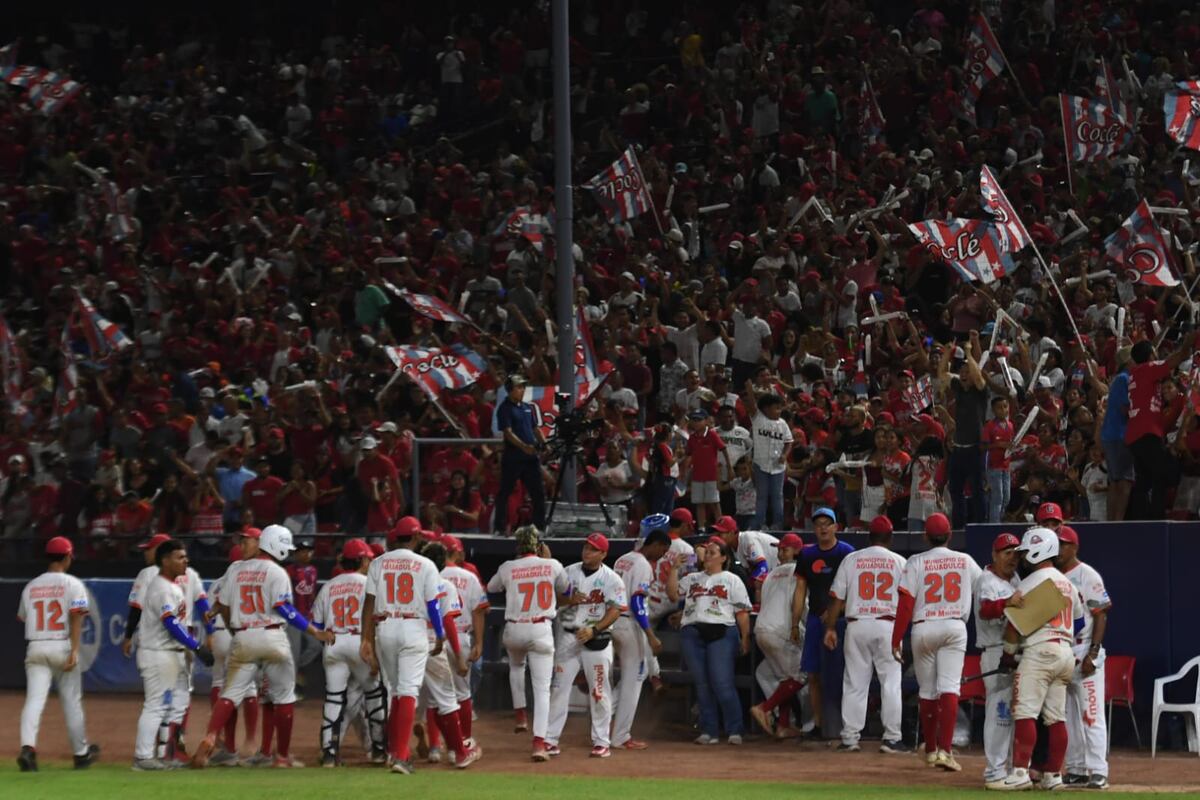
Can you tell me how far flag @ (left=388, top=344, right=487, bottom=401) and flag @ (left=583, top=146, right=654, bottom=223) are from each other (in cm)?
431

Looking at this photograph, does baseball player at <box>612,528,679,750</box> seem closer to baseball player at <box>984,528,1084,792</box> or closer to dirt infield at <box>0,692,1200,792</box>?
dirt infield at <box>0,692,1200,792</box>

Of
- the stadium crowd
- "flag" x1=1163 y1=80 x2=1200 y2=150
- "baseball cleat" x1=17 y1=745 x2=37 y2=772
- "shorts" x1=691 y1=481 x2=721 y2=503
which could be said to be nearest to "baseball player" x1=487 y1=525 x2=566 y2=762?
"shorts" x1=691 y1=481 x2=721 y2=503

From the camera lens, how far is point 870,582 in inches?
672

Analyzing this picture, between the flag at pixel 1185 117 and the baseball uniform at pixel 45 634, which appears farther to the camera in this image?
the flag at pixel 1185 117

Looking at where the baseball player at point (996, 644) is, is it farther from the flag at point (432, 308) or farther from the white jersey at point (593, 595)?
the flag at point (432, 308)

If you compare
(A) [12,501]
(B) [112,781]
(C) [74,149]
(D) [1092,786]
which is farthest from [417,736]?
(C) [74,149]

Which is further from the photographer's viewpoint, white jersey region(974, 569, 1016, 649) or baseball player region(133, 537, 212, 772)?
baseball player region(133, 537, 212, 772)

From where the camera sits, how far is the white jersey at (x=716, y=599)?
1820cm

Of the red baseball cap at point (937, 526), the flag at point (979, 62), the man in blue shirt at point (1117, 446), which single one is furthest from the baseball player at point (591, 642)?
the flag at point (979, 62)

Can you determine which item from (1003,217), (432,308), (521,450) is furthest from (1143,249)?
(432,308)

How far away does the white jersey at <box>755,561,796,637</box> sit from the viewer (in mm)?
18156

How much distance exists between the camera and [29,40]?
3962 centimetres

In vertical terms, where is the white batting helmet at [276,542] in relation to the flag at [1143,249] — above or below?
below

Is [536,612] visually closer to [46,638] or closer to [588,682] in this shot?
[588,682]
